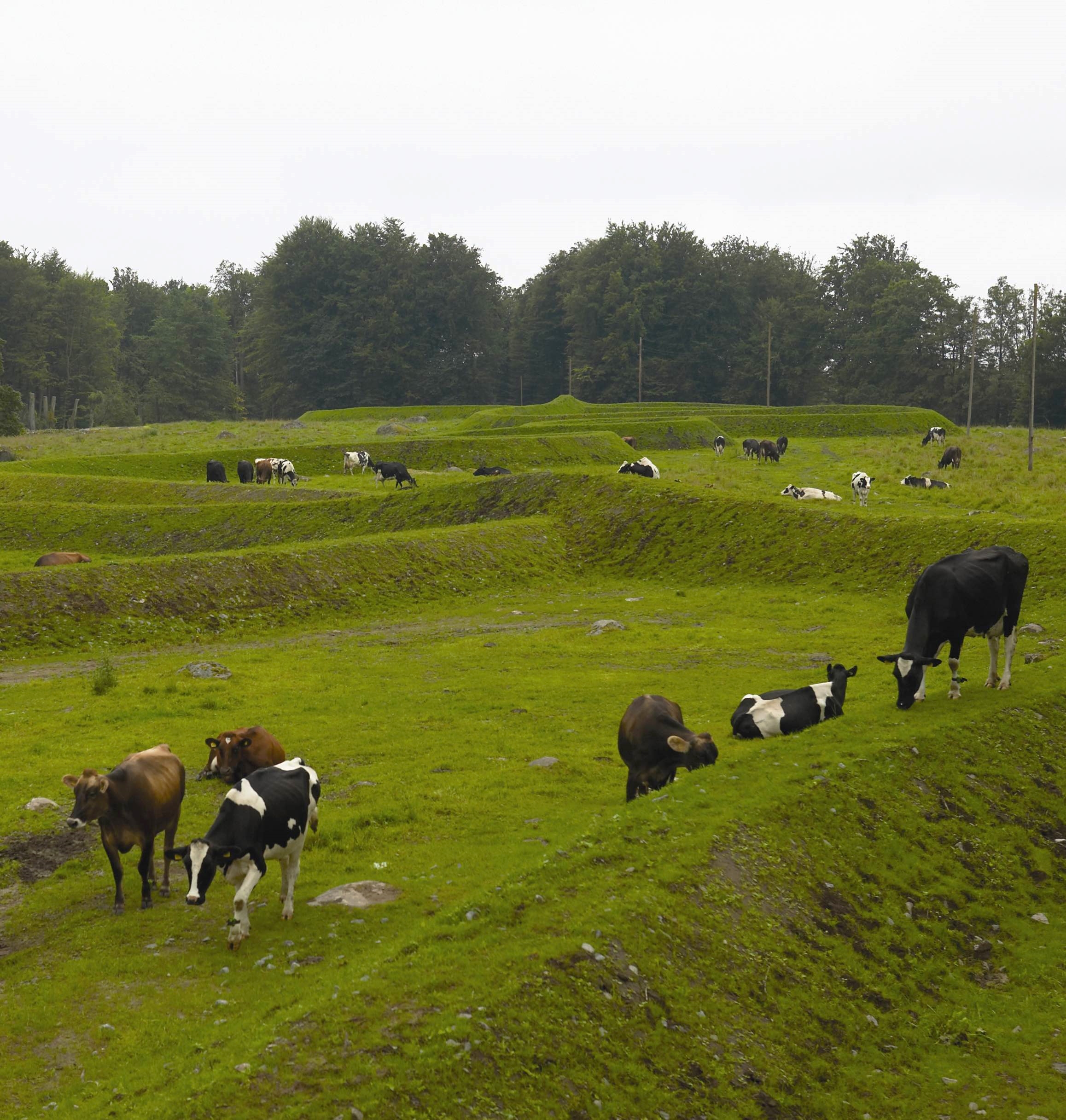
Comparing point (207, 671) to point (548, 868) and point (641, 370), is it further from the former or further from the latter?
point (641, 370)

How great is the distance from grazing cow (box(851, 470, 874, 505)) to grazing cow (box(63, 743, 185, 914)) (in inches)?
1421

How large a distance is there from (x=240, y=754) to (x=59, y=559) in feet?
75.7

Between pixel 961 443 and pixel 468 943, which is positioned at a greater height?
pixel 961 443

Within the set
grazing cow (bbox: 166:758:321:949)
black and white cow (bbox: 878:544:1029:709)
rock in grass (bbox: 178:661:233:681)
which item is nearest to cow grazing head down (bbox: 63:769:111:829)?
grazing cow (bbox: 166:758:321:949)

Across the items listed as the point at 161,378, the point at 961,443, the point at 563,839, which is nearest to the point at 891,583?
the point at 563,839

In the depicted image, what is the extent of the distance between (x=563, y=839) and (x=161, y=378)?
139153mm

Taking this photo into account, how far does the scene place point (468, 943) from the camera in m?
10.3

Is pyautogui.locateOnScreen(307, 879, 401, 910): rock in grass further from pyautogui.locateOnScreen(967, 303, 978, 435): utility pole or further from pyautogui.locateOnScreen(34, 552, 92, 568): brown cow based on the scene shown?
pyautogui.locateOnScreen(967, 303, 978, 435): utility pole

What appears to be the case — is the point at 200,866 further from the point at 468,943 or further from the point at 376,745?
the point at 376,745

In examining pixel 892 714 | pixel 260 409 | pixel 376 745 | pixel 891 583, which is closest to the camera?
pixel 892 714

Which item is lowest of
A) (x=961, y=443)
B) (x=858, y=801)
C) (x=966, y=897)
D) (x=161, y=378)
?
(x=966, y=897)

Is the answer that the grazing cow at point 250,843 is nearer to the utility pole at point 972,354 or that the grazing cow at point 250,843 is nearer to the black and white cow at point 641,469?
the black and white cow at point 641,469

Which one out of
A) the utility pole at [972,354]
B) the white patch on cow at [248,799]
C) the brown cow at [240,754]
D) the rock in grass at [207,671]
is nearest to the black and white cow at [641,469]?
the rock in grass at [207,671]

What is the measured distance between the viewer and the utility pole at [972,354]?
91.6 metres
